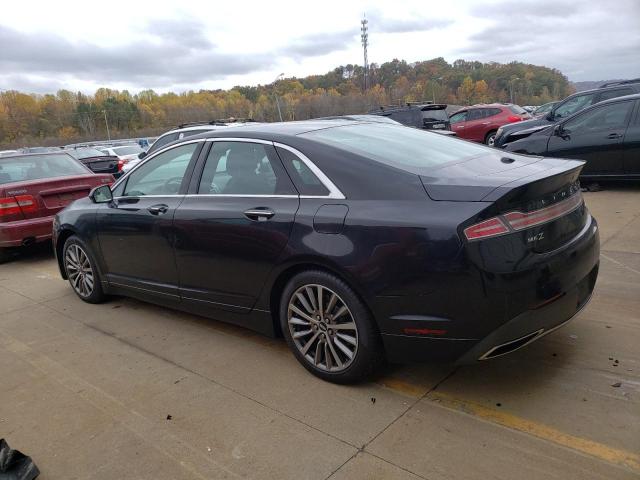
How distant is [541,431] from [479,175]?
137 centimetres

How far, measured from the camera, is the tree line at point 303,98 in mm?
63469

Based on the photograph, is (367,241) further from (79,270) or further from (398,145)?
(79,270)

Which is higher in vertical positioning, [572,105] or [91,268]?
[572,105]

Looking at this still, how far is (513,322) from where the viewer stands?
8.59 ft

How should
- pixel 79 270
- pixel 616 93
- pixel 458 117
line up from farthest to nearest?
pixel 458 117
pixel 616 93
pixel 79 270

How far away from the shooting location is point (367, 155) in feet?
10.4

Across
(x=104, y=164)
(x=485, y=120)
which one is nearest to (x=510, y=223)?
(x=104, y=164)

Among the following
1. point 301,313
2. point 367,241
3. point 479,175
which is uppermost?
point 479,175

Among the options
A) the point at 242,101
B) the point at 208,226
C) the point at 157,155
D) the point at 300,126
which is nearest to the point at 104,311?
the point at 157,155

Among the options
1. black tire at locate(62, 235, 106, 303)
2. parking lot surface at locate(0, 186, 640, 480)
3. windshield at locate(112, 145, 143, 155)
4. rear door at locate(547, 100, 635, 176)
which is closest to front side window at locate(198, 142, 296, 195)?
parking lot surface at locate(0, 186, 640, 480)

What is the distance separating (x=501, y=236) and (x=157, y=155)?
2959 millimetres

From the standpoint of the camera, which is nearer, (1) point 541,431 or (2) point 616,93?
(1) point 541,431

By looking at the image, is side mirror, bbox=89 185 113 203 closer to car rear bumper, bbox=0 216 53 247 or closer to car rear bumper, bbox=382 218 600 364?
car rear bumper, bbox=0 216 53 247

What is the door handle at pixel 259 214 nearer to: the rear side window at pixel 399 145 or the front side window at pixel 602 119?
the rear side window at pixel 399 145
